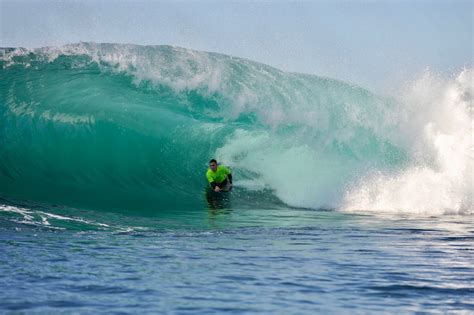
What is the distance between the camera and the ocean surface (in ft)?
22.1

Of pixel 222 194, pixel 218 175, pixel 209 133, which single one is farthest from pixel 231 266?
pixel 209 133

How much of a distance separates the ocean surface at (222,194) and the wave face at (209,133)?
5 cm

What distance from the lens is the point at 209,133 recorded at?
1980 centimetres

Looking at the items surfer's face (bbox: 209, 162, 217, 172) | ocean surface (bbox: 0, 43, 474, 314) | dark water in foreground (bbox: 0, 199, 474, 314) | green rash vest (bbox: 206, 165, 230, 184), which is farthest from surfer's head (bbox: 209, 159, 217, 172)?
dark water in foreground (bbox: 0, 199, 474, 314)

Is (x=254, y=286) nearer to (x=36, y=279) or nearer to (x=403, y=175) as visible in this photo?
(x=36, y=279)

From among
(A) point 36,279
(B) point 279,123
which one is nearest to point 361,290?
(A) point 36,279

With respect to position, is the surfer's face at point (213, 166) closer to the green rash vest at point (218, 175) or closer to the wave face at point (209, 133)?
the green rash vest at point (218, 175)

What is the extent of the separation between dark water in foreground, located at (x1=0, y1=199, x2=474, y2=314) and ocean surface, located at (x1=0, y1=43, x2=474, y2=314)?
3cm

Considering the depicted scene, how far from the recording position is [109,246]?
30.1 ft

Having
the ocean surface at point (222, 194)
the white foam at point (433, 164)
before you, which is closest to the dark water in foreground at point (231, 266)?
the ocean surface at point (222, 194)

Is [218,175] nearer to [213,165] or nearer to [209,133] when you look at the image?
[213,165]

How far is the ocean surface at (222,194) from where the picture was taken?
6750 millimetres

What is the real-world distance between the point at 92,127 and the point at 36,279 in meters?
12.5

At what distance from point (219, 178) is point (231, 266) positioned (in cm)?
786
